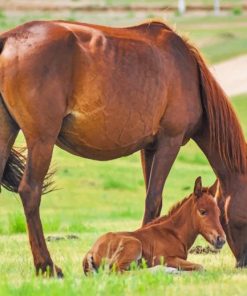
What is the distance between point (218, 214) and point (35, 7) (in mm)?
60627

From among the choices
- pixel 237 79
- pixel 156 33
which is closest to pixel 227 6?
pixel 237 79

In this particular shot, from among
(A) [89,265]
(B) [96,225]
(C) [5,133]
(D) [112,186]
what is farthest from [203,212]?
(D) [112,186]

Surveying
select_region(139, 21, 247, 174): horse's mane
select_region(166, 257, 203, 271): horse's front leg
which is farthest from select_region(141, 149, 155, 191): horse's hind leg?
select_region(166, 257, 203, 271): horse's front leg

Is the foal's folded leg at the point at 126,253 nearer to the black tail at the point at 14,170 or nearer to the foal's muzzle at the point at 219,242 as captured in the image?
the foal's muzzle at the point at 219,242

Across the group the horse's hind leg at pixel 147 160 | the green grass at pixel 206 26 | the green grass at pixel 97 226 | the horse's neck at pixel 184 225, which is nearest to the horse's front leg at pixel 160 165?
the horse's hind leg at pixel 147 160

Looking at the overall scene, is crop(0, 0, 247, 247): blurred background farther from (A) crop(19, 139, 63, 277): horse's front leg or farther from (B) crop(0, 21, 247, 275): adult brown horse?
(A) crop(19, 139, 63, 277): horse's front leg

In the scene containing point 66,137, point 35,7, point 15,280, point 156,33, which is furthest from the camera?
point 35,7

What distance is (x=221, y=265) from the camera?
10.7 m

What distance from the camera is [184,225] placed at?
10.3 metres

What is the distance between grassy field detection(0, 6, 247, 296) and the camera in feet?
27.5

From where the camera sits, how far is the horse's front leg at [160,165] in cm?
1069

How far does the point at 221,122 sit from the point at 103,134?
1.17 meters

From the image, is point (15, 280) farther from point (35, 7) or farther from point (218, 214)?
point (35, 7)

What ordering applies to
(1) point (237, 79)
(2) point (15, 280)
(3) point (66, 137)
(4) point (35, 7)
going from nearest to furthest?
1. (2) point (15, 280)
2. (3) point (66, 137)
3. (1) point (237, 79)
4. (4) point (35, 7)
